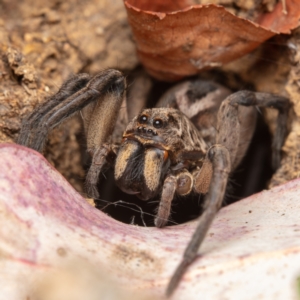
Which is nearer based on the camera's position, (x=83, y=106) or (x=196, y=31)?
(x=83, y=106)

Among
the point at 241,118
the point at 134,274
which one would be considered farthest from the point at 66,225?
the point at 241,118

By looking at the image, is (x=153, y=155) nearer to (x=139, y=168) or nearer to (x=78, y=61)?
(x=139, y=168)

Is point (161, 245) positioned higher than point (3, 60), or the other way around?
point (3, 60)

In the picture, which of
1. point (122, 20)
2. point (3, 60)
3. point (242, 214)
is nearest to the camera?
point (242, 214)

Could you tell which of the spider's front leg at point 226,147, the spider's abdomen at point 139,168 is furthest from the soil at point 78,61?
the spider's abdomen at point 139,168

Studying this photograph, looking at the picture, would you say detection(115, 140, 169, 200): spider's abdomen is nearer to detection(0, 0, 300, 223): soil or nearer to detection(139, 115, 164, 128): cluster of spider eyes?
detection(139, 115, 164, 128): cluster of spider eyes

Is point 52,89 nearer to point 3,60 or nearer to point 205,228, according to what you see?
point 3,60

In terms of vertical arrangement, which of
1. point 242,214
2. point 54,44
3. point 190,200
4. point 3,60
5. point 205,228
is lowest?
point 205,228

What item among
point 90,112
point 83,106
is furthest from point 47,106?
point 90,112
